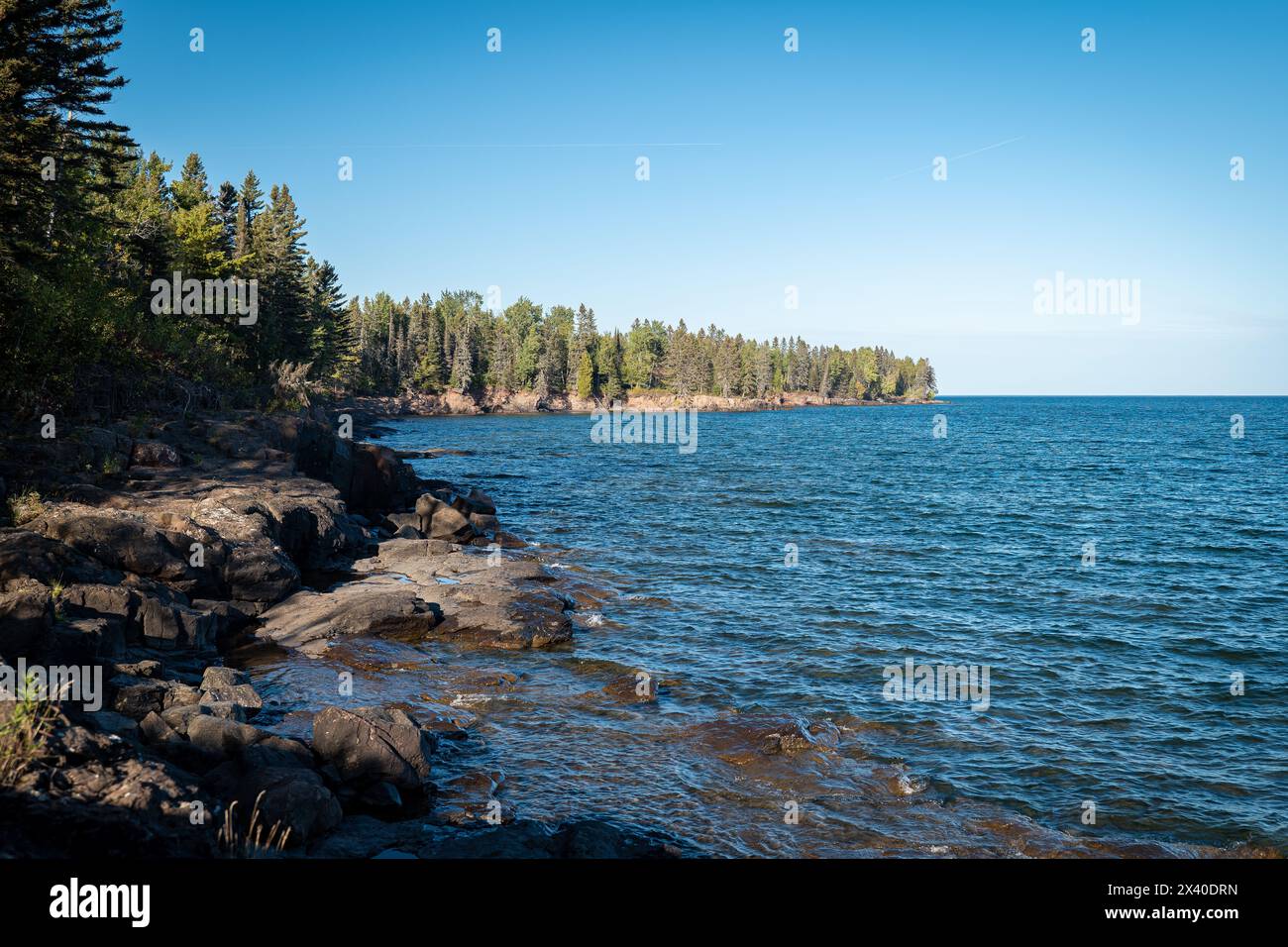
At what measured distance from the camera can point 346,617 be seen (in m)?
22.0

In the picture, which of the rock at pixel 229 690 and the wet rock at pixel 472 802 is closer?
the wet rock at pixel 472 802

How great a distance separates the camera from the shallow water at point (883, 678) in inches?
544

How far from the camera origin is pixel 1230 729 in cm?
1750

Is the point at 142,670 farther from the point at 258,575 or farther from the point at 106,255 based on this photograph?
the point at 106,255

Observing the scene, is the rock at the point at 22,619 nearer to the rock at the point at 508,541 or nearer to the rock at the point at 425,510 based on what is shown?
the rock at the point at 508,541

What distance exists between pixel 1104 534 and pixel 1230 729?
2462 centimetres

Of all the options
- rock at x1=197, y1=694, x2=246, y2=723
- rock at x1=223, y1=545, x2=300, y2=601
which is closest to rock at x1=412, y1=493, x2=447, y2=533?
rock at x1=223, y1=545, x2=300, y2=601

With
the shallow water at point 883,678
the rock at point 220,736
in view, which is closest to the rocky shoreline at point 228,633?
the rock at point 220,736

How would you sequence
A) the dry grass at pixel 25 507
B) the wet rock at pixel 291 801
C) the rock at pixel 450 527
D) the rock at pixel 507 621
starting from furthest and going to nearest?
the rock at pixel 450 527, the rock at pixel 507 621, the dry grass at pixel 25 507, the wet rock at pixel 291 801

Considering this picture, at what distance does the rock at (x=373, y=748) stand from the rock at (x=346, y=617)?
7502mm

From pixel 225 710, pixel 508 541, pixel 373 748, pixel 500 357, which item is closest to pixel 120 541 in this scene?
pixel 225 710

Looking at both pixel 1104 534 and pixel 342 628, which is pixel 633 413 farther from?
pixel 342 628
